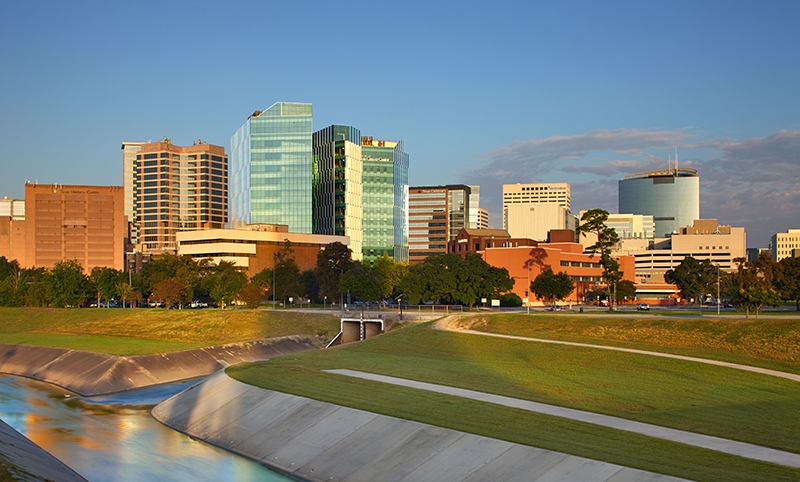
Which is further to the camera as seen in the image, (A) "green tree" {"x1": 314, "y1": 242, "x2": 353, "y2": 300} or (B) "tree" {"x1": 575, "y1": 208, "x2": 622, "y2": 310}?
(A) "green tree" {"x1": 314, "y1": 242, "x2": 353, "y2": 300}

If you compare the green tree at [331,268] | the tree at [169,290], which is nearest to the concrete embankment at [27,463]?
the tree at [169,290]

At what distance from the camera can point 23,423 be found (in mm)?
52000

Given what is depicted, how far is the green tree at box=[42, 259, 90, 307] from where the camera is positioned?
13862cm

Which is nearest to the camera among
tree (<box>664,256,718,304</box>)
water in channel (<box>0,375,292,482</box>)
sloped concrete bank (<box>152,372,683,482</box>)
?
sloped concrete bank (<box>152,372,683,482</box>)

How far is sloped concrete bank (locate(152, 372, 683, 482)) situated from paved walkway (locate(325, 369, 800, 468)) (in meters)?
5.11

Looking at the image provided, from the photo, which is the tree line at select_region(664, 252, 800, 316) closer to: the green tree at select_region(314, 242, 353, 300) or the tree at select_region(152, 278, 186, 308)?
the green tree at select_region(314, 242, 353, 300)

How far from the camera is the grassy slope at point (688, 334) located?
5350 centimetres

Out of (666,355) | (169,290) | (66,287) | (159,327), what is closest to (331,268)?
(169,290)

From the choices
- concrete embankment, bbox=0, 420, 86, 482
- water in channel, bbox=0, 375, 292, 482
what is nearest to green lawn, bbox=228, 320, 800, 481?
water in channel, bbox=0, 375, 292, 482

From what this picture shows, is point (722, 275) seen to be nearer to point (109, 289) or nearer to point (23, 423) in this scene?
point (109, 289)

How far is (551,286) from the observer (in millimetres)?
135750

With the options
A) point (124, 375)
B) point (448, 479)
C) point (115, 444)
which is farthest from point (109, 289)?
point (448, 479)

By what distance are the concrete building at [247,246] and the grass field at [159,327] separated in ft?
175

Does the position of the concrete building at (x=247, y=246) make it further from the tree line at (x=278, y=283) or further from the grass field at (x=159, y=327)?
the grass field at (x=159, y=327)
